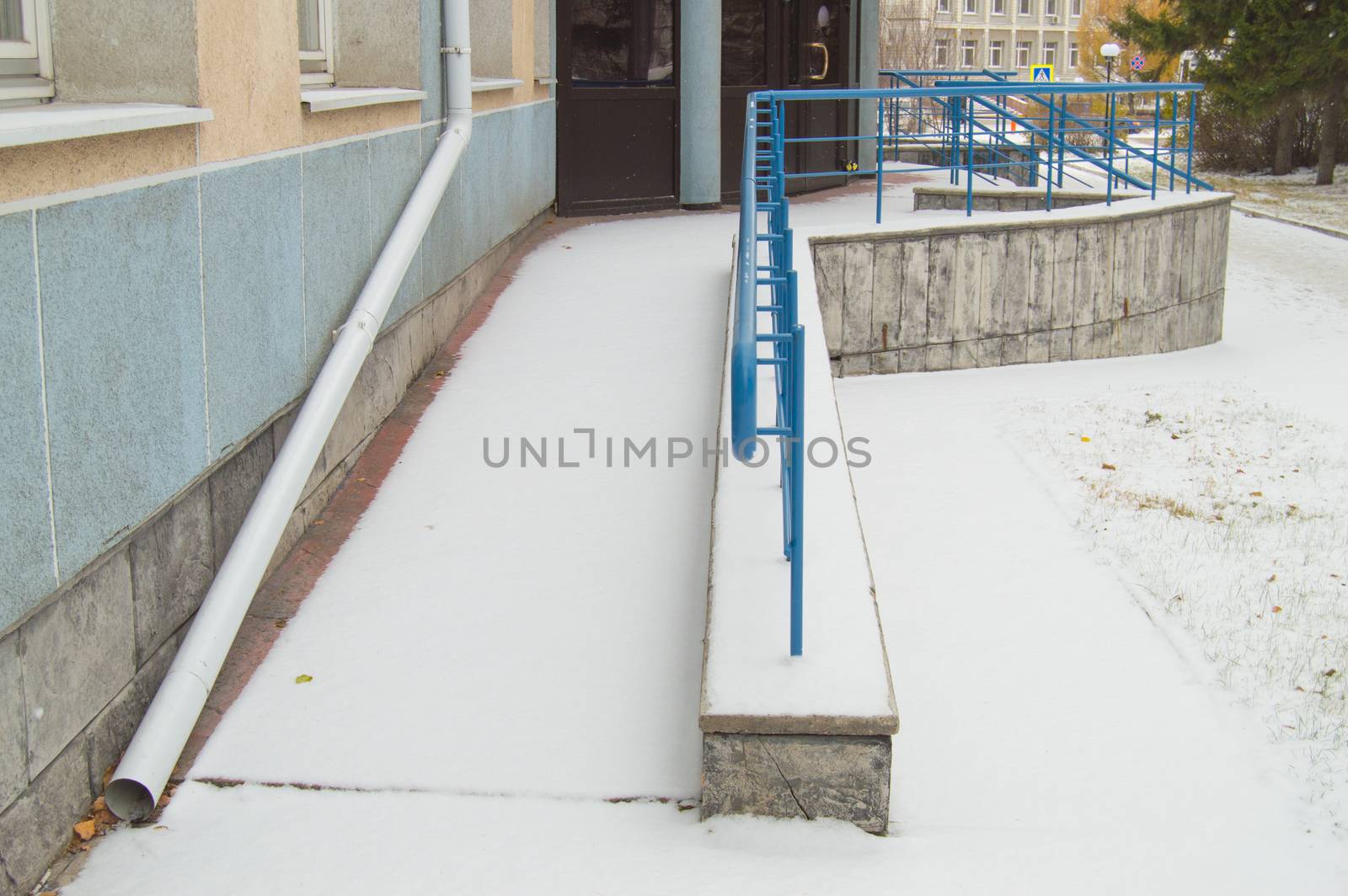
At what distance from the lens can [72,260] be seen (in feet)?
10.2

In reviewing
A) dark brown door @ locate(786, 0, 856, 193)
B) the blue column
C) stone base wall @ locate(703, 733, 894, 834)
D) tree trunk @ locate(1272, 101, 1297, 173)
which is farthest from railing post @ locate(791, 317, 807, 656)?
tree trunk @ locate(1272, 101, 1297, 173)

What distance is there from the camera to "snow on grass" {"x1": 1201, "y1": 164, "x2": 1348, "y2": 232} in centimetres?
2269

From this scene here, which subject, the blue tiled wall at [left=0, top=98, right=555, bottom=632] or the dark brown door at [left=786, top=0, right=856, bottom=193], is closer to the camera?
the blue tiled wall at [left=0, top=98, right=555, bottom=632]

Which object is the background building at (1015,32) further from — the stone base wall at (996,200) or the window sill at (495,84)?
the window sill at (495,84)

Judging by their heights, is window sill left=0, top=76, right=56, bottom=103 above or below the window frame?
below

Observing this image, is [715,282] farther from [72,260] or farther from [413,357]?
[72,260]

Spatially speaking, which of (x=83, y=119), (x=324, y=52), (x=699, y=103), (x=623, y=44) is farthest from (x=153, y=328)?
(x=699, y=103)

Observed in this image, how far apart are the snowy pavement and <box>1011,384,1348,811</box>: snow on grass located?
0.18 m

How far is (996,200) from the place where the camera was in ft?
42.1

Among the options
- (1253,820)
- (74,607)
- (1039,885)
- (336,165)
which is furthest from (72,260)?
(1253,820)

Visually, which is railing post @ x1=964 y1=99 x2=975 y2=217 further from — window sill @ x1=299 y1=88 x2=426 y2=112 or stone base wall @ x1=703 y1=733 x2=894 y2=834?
stone base wall @ x1=703 y1=733 x2=894 y2=834

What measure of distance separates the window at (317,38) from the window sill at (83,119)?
2192 millimetres

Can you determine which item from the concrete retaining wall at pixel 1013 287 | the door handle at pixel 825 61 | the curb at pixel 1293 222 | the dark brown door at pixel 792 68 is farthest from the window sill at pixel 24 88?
the curb at pixel 1293 222

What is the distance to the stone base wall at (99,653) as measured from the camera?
294cm
